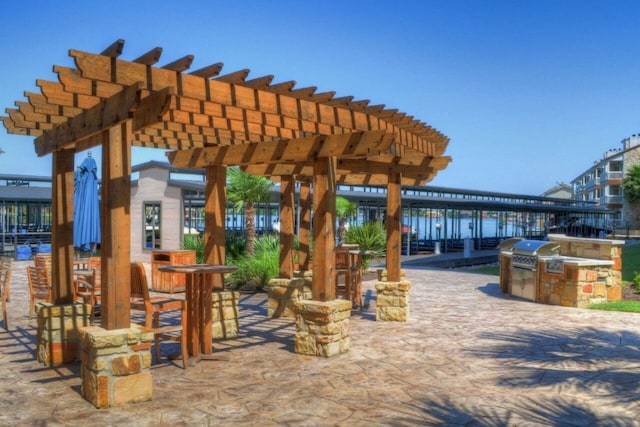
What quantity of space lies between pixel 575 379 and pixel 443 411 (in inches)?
66.5

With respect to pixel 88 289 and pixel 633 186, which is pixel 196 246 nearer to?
pixel 88 289

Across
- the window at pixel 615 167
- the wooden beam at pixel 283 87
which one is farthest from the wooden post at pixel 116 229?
the window at pixel 615 167

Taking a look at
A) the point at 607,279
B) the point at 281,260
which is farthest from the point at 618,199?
the point at 281,260

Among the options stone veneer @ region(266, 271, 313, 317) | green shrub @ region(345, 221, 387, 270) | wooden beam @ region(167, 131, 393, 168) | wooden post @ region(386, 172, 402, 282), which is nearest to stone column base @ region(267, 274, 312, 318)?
stone veneer @ region(266, 271, 313, 317)

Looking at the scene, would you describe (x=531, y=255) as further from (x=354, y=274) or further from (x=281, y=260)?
(x=281, y=260)

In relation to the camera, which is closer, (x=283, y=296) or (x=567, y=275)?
(x=283, y=296)

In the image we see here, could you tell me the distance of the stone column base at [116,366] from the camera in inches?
171

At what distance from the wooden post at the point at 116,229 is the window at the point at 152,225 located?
11771mm

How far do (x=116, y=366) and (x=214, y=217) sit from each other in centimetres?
303

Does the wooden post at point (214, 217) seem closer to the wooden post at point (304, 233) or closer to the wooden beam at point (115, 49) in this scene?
the wooden post at point (304, 233)

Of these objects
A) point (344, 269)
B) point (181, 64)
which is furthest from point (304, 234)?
point (181, 64)

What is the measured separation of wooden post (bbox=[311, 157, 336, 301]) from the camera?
243 inches

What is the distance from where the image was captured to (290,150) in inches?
252

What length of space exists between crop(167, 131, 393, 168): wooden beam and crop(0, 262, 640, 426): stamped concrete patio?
7.12 feet
